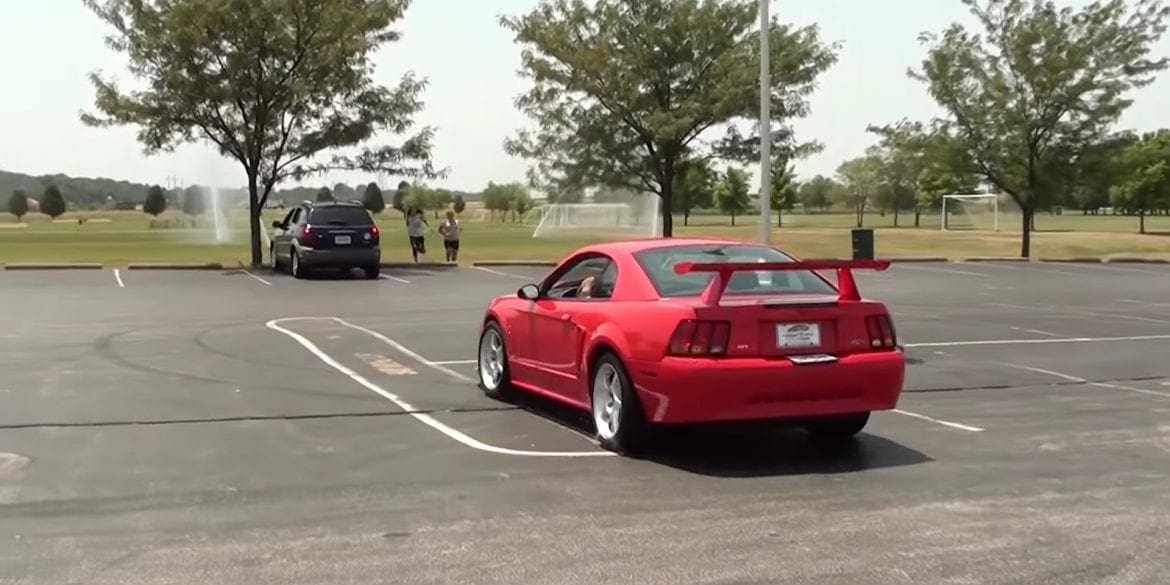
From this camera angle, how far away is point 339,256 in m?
26.8

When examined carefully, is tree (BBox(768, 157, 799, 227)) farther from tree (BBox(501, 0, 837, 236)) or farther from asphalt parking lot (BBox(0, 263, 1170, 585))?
asphalt parking lot (BBox(0, 263, 1170, 585))

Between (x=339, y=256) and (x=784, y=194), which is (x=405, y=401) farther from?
(x=784, y=194)

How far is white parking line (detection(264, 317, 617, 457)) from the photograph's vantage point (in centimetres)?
802

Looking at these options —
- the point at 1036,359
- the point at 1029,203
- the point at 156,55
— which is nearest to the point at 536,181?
the point at 156,55

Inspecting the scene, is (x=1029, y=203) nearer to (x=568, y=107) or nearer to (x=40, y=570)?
(x=568, y=107)

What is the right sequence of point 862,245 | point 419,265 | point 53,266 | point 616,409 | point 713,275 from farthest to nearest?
point 419,265, point 53,266, point 862,245, point 616,409, point 713,275

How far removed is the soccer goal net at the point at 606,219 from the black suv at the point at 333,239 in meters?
22.8

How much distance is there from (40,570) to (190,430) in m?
3.42

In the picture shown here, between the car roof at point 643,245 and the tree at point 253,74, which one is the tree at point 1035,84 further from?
the car roof at point 643,245

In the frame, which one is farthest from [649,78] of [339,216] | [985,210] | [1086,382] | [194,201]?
[985,210]

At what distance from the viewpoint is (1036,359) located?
1320cm

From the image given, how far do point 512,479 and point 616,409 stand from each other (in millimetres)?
1048

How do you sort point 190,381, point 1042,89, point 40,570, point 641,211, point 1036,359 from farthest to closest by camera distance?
1. point 641,211
2. point 1042,89
3. point 1036,359
4. point 190,381
5. point 40,570

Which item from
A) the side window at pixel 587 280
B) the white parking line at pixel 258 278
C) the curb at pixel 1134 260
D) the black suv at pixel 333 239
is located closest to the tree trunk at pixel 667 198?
the black suv at pixel 333 239
